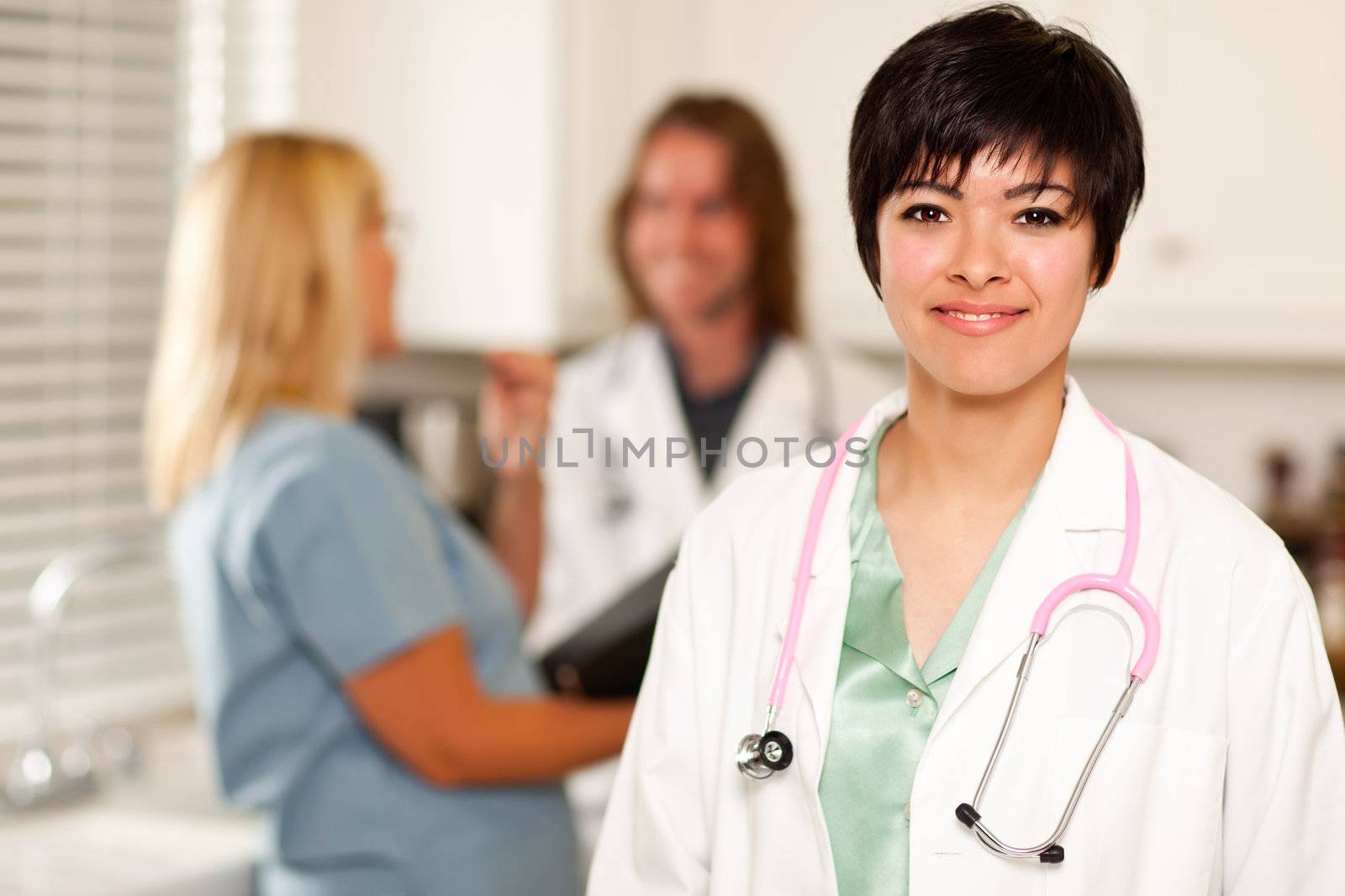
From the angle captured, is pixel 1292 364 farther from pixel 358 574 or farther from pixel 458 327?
pixel 358 574

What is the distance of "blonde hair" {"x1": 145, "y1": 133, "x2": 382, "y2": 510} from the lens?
1.33m

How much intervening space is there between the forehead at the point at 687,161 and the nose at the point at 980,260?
44.0 inches

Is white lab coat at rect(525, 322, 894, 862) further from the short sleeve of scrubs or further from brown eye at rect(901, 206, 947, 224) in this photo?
brown eye at rect(901, 206, 947, 224)

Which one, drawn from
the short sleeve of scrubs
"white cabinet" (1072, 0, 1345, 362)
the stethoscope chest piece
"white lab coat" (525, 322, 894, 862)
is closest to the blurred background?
"white cabinet" (1072, 0, 1345, 362)

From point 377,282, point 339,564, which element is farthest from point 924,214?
point 377,282

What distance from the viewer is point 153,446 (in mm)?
1379

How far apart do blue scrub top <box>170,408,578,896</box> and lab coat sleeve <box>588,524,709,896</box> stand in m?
0.49

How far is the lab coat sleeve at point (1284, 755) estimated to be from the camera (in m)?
0.68

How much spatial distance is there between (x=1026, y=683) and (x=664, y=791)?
0.23 meters

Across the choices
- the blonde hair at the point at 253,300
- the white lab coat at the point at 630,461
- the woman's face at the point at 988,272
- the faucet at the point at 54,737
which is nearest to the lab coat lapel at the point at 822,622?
the woman's face at the point at 988,272

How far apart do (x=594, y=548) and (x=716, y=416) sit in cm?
24

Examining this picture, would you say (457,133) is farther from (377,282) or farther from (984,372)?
(984,372)

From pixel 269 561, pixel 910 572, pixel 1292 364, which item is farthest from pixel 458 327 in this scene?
pixel 910 572

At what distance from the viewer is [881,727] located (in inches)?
29.6
